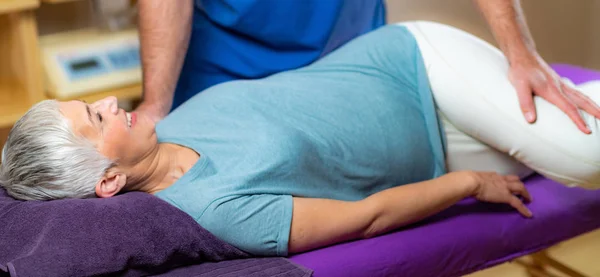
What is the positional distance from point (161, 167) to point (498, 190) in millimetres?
804

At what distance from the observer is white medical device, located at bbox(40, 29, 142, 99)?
2.54 metres

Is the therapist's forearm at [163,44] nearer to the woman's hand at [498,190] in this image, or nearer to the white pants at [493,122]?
the white pants at [493,122]

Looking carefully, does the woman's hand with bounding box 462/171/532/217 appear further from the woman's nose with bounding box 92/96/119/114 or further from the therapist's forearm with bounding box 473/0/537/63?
the woman's nose with bounding box 92/96/119/114

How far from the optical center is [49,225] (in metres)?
1.42

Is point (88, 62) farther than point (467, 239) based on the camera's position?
Yes

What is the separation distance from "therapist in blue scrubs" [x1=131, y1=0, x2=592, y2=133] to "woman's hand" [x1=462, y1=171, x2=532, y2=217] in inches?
12.0

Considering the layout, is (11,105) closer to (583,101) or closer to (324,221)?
(324,221)

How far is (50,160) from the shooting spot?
4.87ft

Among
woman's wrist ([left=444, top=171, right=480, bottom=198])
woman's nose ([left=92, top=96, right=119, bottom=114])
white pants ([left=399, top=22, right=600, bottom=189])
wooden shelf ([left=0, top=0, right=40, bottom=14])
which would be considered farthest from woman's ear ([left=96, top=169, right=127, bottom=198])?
wooden shelf ([left=0, top=0, right=40, bottom=14])

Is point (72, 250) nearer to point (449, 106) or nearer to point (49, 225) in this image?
point (49, 225)

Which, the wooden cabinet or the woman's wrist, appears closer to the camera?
the woman's wrist

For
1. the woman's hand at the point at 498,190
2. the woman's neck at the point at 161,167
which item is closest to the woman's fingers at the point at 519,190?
the woman's hand at the point at 498,190

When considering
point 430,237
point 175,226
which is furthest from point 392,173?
point 175,226

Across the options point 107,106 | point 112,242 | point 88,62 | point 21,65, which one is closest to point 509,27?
point 107,106
